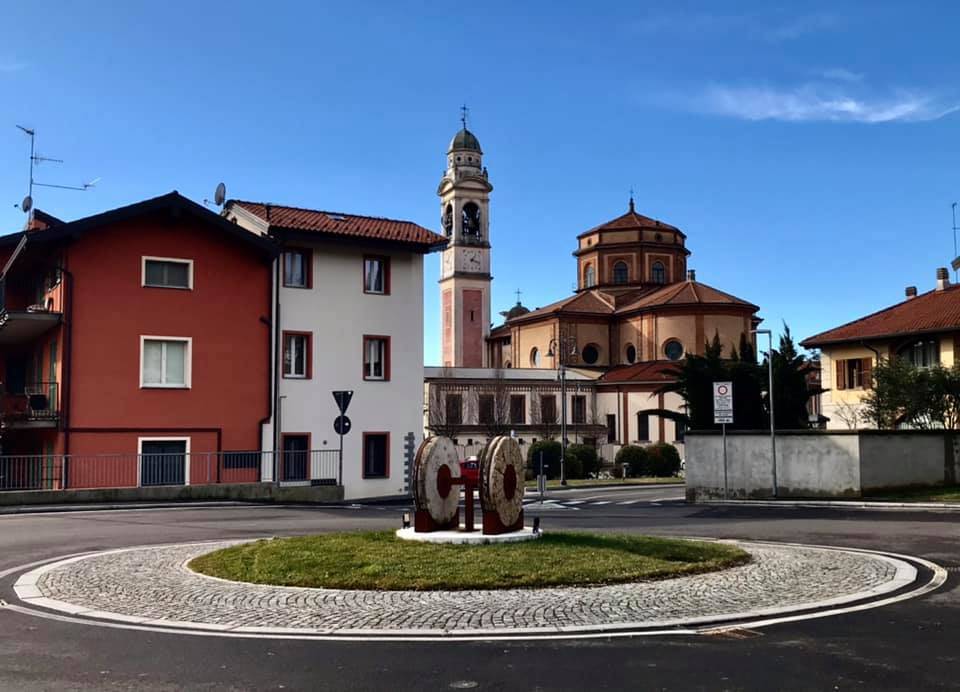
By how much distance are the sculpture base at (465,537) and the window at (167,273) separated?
19.7 meters

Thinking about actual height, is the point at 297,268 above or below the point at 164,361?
above

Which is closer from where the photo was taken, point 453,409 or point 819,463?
point 819,463

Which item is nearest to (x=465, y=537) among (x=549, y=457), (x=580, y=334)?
(x=549, y=457)

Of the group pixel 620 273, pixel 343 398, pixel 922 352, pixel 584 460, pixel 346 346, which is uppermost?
pixel 620 273

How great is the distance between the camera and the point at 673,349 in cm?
7200

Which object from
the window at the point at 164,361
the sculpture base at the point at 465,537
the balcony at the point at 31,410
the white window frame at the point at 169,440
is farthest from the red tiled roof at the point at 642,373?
the sculpture base at the point at 465,537

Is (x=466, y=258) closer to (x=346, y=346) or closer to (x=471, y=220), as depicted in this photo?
(x=471, y=220)

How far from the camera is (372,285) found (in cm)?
3506

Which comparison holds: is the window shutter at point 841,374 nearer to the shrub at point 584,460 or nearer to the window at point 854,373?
the window at point 854,373

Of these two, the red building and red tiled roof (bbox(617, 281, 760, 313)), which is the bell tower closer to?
red tiled roof (bbox(617, 281, 760, 313))

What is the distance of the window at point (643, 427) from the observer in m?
66.6

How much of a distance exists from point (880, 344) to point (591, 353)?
35146 mm

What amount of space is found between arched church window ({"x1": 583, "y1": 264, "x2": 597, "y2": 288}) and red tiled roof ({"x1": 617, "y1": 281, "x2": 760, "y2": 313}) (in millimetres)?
8657

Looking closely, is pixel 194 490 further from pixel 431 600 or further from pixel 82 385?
pixel 431 600
